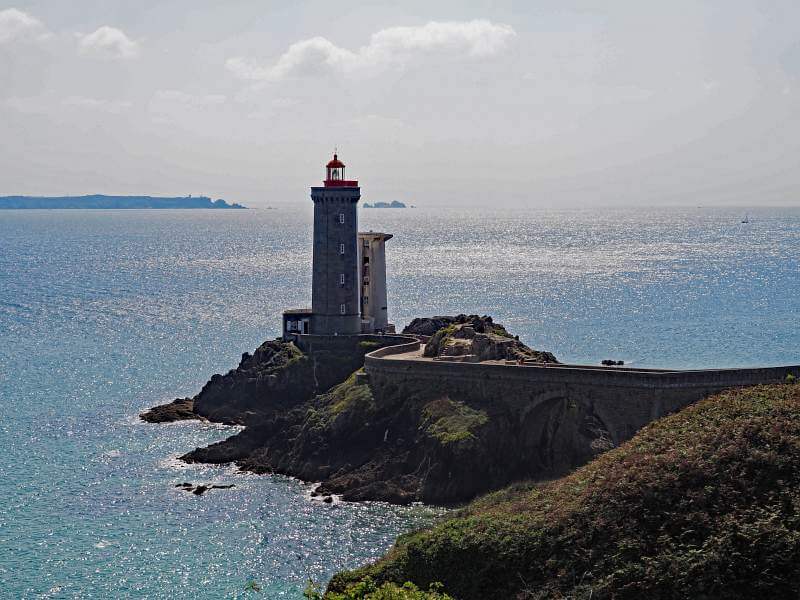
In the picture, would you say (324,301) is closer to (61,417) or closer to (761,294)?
(61,417)

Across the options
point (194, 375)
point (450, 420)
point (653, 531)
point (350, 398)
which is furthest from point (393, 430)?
point (194, 375)

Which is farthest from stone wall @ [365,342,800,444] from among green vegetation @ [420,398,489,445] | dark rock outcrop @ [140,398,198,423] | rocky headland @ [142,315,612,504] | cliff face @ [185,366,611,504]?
dark rock outcrop @ [140,398,198,423]

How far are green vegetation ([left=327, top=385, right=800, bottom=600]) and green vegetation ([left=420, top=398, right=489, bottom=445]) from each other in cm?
1275

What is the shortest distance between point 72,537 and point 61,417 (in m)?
25.1

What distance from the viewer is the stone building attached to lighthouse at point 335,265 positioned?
77.4m

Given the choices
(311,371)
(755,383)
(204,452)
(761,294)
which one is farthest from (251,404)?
(761,294)

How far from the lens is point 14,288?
16412cm

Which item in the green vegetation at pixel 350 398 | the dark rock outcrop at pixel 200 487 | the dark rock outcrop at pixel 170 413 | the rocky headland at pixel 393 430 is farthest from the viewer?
the dark rock outcrop at pixel 170 413

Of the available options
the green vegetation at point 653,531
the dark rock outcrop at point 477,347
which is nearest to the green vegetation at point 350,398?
the dark rock outcrop at point 477,347

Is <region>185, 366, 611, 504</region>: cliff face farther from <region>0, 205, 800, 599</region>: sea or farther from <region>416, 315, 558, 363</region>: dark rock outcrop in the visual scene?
<region>416, 315, 558, 363</region>: dark rock outcrop

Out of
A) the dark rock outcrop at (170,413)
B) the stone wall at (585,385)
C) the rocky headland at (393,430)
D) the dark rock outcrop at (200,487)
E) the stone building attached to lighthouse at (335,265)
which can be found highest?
the stone building attached to lighthouse at (335,265)

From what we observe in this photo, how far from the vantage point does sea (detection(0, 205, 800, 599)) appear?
163 ft

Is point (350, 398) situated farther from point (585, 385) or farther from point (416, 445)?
point (585, 385)

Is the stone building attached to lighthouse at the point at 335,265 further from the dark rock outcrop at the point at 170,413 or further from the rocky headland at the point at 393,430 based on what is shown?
the dark rock outcrop at the point at 170,413
